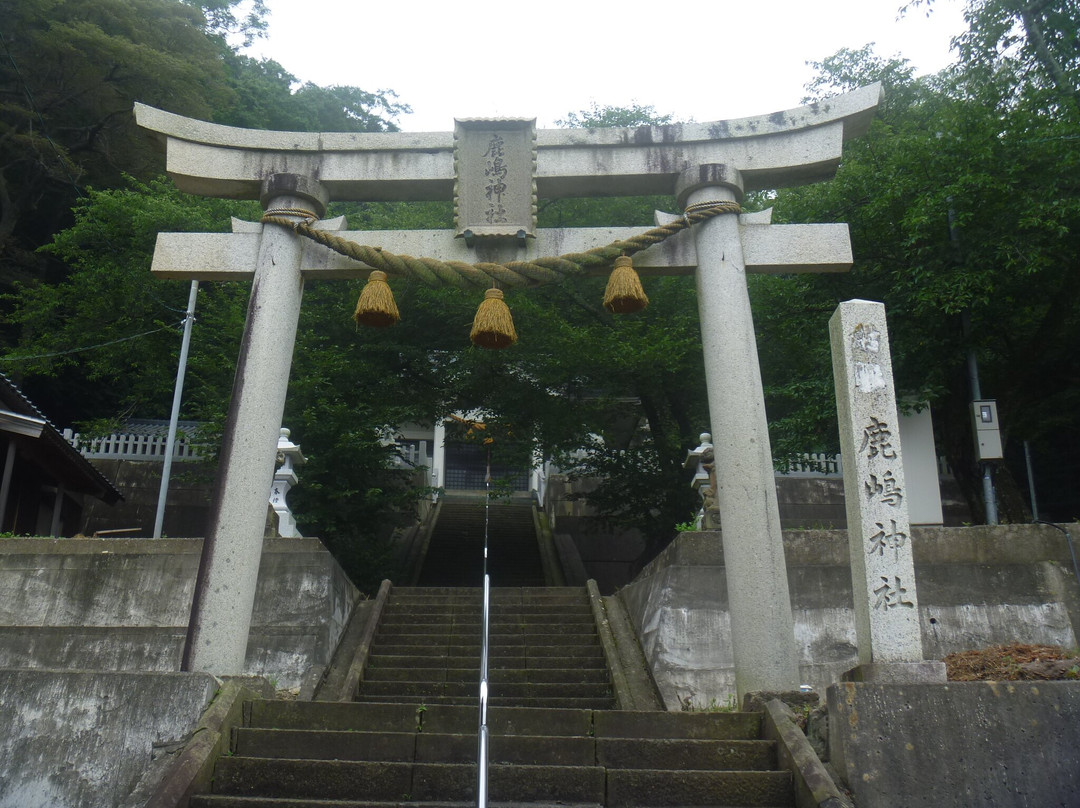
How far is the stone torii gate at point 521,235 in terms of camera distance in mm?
7012

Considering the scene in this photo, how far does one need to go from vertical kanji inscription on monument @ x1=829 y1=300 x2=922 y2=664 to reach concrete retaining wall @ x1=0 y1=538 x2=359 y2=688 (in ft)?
21.2

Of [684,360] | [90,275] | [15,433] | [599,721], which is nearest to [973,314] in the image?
[684,360]

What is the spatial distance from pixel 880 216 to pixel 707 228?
5907 millimetres

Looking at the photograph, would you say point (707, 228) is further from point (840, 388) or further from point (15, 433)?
point (15, 433)

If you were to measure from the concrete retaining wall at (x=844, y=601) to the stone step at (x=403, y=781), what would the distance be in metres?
3.68

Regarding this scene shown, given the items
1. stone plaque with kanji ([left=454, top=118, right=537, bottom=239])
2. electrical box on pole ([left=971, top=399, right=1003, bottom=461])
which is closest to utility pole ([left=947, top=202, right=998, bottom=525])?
electrical box on pole ([left=971, top=399, right=1003, bottom=461])

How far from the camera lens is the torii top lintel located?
790 cm

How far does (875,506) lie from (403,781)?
130 inches

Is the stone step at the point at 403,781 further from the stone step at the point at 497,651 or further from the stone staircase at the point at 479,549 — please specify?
the stone staircase at the point at 479,549

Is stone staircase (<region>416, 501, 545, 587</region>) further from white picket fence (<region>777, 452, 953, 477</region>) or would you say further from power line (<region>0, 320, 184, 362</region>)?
power line (<region>0, 320, 184, 362</region>)

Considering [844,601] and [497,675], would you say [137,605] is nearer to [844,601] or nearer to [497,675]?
[497,675]

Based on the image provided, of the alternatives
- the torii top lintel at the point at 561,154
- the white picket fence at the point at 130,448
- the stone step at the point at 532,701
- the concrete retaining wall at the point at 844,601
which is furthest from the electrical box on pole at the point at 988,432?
the white picket fence at the point at 130,448

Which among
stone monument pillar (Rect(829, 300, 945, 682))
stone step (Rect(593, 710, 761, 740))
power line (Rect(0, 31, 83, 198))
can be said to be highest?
power line (Rect(0, 31, 83, 198))

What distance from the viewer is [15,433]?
13750 millimetres
